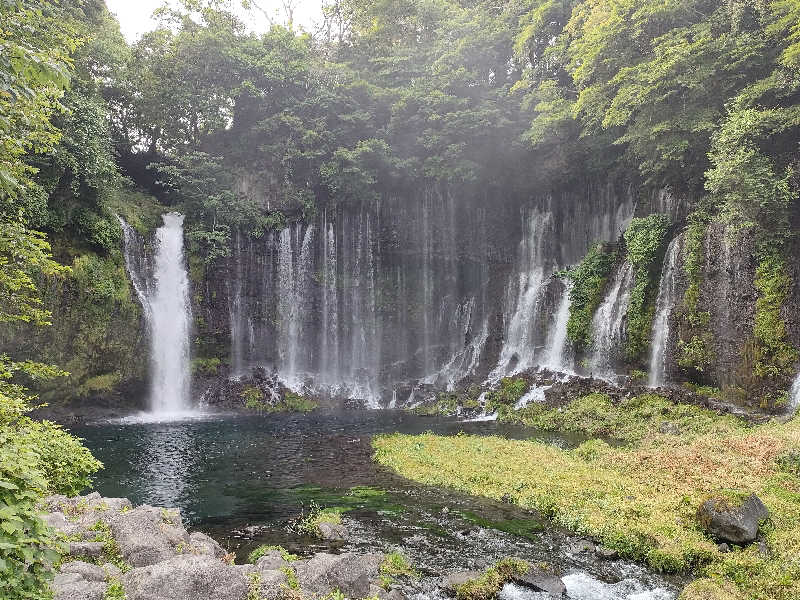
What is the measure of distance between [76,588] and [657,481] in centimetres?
1192

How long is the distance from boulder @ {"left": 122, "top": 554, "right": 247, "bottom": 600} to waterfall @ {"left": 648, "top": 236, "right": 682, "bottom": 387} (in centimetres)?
2173

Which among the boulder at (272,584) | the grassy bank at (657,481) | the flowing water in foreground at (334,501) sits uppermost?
the boulder at (272,584)

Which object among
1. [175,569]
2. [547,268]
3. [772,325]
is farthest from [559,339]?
[175,569]

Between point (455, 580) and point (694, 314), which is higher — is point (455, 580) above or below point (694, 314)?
below

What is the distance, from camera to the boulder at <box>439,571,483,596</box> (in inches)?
315

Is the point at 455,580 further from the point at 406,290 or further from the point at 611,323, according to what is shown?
the point at 406,290

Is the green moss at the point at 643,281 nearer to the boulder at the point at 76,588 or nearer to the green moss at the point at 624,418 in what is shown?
the green moss at the point at 624,418

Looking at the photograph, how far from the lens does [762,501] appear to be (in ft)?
34.3

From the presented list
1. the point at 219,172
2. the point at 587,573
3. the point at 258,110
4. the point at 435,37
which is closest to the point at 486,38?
the point at 435,37

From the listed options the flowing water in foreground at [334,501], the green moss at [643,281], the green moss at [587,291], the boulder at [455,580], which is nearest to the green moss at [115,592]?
the flowing water in foreground at [334,501]

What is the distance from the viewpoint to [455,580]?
8195 millimetres

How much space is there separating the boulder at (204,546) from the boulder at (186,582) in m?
1.40

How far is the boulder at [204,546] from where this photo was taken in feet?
26.5

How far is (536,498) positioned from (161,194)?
30129 millimetres
